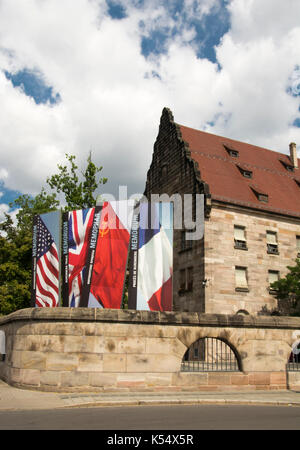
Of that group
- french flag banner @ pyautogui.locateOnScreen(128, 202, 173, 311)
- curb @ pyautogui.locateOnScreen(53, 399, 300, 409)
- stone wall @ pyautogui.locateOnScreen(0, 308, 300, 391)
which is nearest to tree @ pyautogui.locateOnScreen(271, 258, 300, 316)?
→ french flag banner @ pyautogui.locateOnScreen(128, 202, 173, 311)

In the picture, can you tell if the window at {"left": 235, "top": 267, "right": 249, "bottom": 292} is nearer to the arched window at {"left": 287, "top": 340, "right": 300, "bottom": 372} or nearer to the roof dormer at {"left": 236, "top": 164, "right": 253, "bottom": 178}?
the roof dormer at {"left": 236, "top": 164, "right": 253, "bottom": 178}

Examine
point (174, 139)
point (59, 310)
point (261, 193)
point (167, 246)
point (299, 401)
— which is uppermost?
point (174, 139)

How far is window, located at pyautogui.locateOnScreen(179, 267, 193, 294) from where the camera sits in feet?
98.4

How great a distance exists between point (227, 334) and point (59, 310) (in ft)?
18.2

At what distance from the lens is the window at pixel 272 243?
3150 cm

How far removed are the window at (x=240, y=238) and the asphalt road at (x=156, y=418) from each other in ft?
64.2

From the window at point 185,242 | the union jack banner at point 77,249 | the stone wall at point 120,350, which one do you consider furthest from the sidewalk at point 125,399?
Answer: the window at point 185,242

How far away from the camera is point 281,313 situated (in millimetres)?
30203

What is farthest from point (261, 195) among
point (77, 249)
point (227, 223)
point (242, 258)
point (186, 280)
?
point (77, 249)

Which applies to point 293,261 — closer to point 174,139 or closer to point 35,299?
point 174,139

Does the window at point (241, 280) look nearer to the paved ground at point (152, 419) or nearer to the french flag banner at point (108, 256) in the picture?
the french flag banner at point (108, 256)

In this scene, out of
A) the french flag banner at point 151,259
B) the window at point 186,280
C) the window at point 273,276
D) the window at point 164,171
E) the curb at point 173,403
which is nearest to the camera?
the curb at point 173,403

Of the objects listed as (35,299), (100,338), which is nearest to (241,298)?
(35,299)
